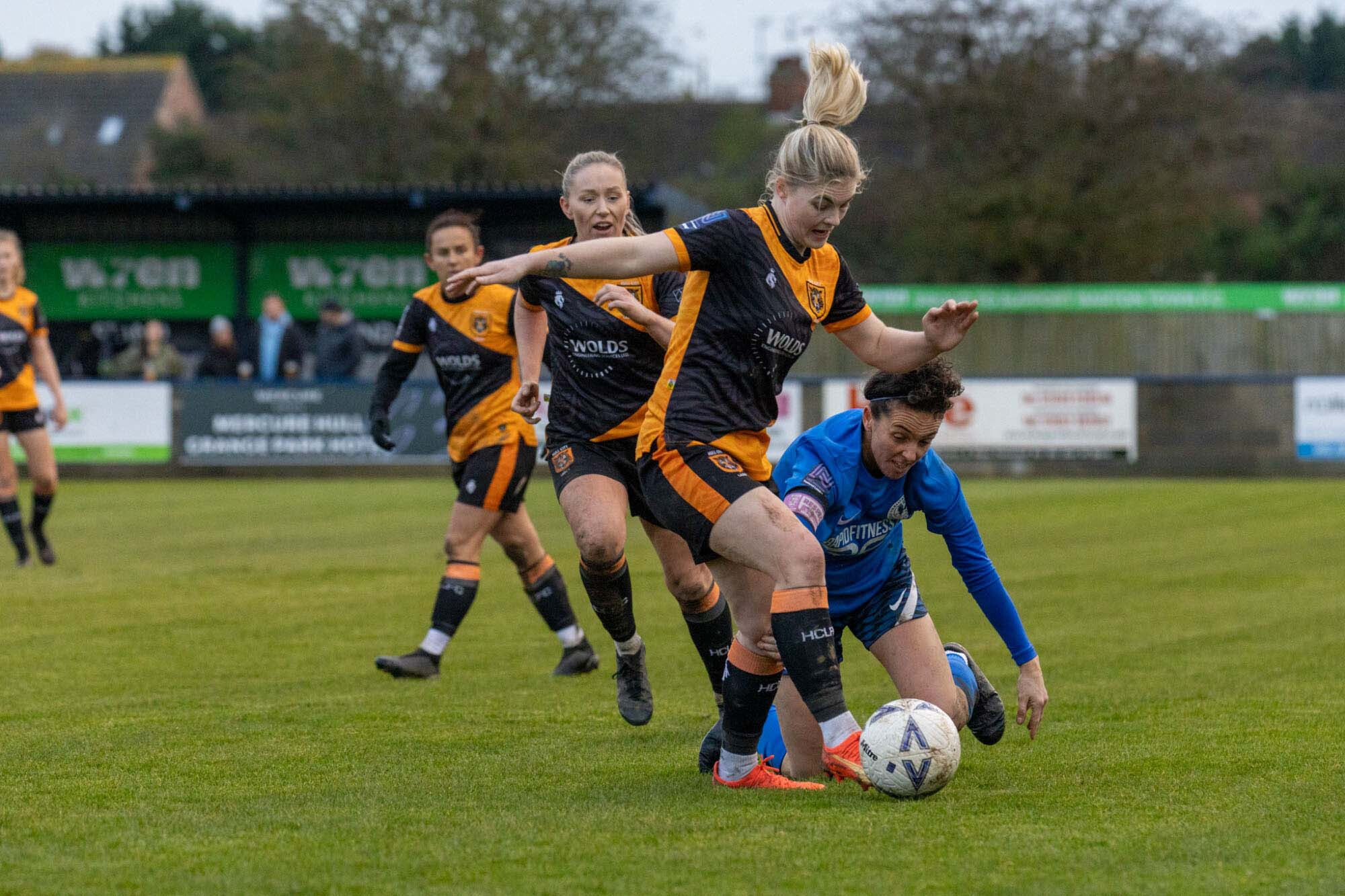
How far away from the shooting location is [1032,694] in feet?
16.7

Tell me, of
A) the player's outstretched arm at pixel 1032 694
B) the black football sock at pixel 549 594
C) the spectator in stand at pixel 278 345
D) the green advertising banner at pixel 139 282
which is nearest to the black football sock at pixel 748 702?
the player's outstretched arm at pixel 1032 694

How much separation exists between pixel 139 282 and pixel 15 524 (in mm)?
14939

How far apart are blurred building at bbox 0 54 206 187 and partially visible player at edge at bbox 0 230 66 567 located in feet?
160

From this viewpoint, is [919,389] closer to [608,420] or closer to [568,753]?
[608,420]

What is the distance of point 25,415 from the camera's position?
480 inches

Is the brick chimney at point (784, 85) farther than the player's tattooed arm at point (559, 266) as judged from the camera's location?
Yes

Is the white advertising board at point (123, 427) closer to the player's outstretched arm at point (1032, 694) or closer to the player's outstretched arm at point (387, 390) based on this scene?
the player's outstretched arm at point (387, 390)

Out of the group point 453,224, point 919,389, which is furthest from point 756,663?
point 453,224

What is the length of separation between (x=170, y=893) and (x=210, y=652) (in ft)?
15.0

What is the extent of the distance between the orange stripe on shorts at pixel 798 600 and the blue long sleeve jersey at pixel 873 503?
34 centimetres

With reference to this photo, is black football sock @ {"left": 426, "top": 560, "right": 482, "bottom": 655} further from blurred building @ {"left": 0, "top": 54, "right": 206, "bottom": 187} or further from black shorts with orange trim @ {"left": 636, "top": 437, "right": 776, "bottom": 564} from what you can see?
blurred building @ {"left": 0, "top": 54, "right": 206, "bottom": 187}

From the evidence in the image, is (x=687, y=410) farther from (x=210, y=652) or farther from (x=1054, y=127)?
(x=1054, y=127)

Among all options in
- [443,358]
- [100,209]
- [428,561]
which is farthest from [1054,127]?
[443,358]

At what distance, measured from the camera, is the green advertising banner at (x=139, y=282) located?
1039 inches
